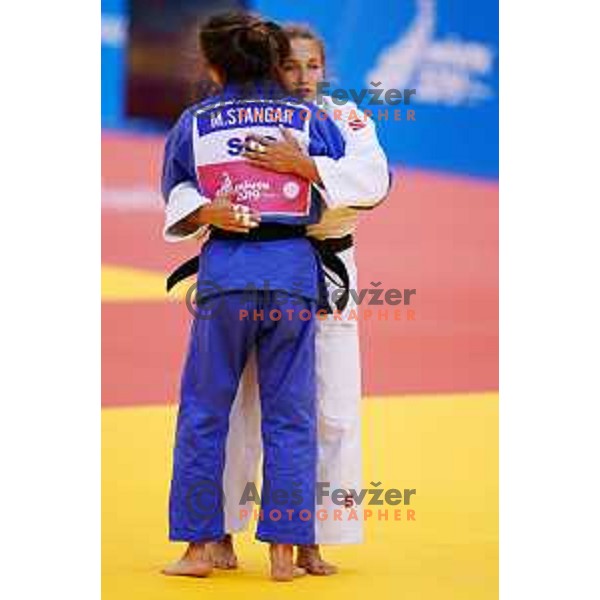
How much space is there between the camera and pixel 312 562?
556 centimetres

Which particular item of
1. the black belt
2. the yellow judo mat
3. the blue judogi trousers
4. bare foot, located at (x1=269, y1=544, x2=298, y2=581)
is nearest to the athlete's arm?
the black belt

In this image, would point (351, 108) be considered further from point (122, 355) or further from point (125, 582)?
point (125, 582)

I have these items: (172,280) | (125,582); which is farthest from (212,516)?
(172,280)

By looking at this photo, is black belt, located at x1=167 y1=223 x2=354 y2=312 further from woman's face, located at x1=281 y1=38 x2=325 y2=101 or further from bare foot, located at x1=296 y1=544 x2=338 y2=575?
bare foot, located at x1=296 y1=544 x2=338 y2=575

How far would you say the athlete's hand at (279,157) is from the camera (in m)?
5.43

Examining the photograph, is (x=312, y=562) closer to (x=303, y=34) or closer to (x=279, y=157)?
(x=279, y=157)

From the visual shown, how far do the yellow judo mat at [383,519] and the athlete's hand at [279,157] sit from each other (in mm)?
869

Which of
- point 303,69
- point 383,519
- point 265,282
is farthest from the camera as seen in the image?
point 383,519

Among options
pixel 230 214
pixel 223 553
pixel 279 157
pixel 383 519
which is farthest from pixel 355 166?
pixel 223 553

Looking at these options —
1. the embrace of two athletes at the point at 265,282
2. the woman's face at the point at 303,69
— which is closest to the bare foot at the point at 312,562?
the embrace of two athletes at the point at 265,282

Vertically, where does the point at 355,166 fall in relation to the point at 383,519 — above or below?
above

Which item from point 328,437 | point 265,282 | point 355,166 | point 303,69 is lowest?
point 328,437

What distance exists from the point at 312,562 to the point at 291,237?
34.9 inches

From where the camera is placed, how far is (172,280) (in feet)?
18.5
